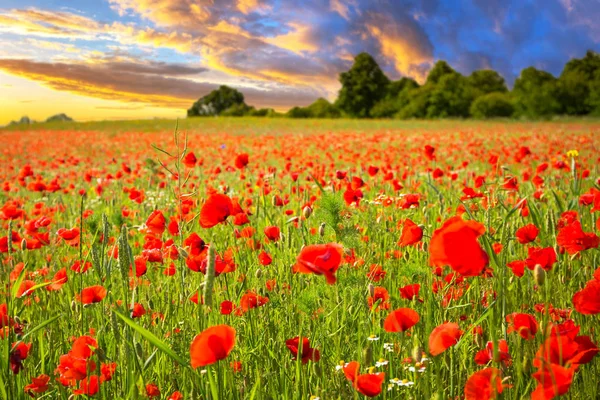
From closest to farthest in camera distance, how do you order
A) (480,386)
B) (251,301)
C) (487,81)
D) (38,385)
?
(480,386)
(38,385)
(251,301)
(487,81)

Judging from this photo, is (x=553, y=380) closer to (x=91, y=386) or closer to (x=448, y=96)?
(x=91, y=386)

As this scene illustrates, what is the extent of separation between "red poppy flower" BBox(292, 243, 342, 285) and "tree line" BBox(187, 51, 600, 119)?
5323 cm

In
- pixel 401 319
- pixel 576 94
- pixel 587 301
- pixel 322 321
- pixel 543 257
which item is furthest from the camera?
pixel 576 94

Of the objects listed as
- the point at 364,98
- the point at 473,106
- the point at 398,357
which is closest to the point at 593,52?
the point at 473,106

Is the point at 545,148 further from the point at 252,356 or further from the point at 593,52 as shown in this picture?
the point at 593,52

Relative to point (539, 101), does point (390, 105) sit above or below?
below

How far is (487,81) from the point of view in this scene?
75000 millimetres

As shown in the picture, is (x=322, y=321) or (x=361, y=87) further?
(x=361, y=87)

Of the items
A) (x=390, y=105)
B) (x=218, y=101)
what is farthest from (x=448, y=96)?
(x=218, y=101)

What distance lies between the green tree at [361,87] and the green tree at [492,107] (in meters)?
13.8

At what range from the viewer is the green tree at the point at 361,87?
68.6m

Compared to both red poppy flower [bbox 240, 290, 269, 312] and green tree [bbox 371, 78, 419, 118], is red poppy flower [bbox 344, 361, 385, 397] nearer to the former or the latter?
red poppy flower [bbox 240, 290, 269, 312]

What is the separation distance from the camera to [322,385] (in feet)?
6.12

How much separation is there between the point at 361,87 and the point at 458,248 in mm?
69273
